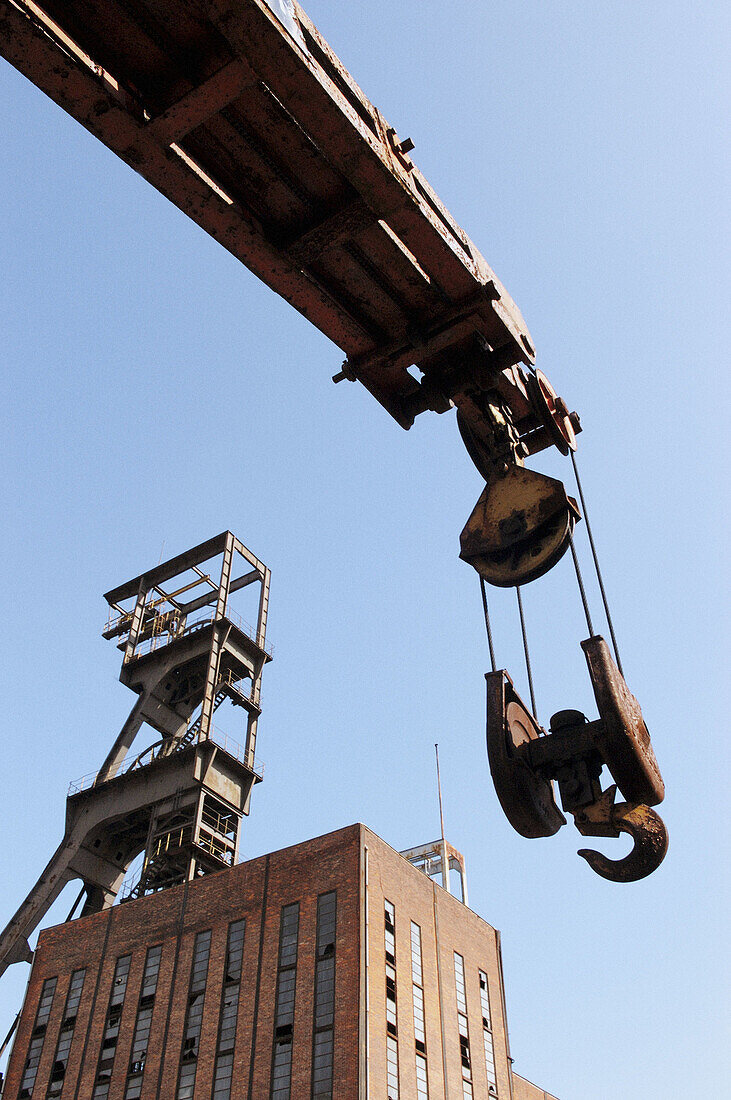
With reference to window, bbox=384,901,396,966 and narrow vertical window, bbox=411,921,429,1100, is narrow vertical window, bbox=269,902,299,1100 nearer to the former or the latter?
window, bbox=384,901,396,966

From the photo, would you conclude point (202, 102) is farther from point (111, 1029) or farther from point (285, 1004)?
point (111, 1029)

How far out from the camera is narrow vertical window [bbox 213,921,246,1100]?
23.9 metres

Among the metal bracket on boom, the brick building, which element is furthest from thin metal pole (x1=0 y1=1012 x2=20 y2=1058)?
the metal bracket on boom

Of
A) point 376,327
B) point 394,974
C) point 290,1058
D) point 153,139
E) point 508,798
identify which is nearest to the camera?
point 508,798

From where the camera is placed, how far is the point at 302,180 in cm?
582

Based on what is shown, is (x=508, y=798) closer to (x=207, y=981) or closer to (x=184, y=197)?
(x=184, y=197)

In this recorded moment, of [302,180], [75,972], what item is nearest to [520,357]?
[302,180]

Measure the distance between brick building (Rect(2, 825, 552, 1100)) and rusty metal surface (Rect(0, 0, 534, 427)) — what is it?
20.0m

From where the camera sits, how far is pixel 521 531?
20.8 ft

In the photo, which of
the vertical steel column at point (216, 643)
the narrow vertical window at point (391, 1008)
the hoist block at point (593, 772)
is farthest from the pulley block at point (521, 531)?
the vertical steel column at point (216, 643)

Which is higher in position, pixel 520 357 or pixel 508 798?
pixel 520 357

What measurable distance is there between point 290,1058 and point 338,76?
23181mm

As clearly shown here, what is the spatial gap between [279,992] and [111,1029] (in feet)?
19.2

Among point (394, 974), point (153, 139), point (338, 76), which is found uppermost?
point (394, 974)
